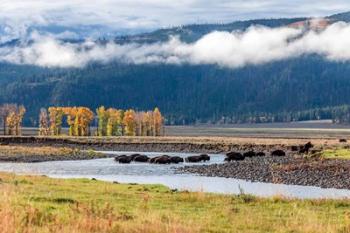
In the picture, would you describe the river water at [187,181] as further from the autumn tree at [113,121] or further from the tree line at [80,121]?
the autumn tree at [113,121]

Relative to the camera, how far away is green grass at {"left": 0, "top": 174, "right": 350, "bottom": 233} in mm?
15531

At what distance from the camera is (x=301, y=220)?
20.2m

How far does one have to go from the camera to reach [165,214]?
20.4m

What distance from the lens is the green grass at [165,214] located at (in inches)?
611

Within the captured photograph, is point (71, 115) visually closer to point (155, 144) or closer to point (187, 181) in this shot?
point (155, 144)

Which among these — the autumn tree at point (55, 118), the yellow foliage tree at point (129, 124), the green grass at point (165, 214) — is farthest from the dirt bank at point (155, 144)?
the green grass at point (165, 214)

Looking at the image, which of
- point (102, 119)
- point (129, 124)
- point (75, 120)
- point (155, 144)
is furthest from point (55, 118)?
point (155, 144)

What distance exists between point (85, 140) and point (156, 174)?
7989 centimetres

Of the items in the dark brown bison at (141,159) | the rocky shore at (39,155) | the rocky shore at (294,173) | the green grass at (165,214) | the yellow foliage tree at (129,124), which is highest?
the green grass at (165,214)

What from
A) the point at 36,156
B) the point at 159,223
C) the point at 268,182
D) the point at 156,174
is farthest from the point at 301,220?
the point at 36,156

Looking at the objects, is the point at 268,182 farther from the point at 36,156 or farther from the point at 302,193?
the point at 36,156

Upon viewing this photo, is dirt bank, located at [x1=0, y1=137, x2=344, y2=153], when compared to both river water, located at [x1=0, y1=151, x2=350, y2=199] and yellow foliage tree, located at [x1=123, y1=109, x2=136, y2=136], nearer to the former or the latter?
yellow foliage tree, located at [x1=123, y1=109, x2=136, y2=136]

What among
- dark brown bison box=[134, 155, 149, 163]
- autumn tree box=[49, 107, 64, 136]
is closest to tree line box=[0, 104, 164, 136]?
autumn tree box=[49, 107, 64, 136]

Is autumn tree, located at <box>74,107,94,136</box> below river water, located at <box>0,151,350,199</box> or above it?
below
